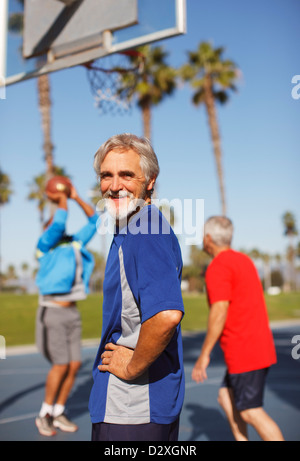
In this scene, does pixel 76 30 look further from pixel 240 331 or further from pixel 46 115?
pixel 46 115

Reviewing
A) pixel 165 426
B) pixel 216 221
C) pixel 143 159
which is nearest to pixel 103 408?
pixel 165 426

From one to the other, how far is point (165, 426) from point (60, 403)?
10.3 ft

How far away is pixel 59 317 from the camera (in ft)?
15.9

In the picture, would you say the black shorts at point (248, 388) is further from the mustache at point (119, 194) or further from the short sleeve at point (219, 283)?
the mustache at point (119, 194)

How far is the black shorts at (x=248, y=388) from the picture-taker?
3533mm

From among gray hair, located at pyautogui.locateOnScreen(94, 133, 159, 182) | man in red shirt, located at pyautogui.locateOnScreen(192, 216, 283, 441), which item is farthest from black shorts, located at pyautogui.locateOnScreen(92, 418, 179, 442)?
man in red shirt, located at pyautogui.locateOnScreen(192, 216, 283, 441)

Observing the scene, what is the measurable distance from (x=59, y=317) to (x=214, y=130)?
888 inches

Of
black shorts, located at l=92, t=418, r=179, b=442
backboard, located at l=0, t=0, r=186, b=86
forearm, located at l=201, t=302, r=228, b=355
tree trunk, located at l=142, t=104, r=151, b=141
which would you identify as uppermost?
tree trunk, located at l=142, t=104, r=151, b=141

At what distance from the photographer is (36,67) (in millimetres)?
4582

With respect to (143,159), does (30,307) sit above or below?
below

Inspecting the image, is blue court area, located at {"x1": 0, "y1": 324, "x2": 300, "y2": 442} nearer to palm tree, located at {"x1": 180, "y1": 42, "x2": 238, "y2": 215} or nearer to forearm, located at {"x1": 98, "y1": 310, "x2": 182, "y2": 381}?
forearm, located at {"x1": 98, "y1": 310, "x2": 182, "y2": 381}

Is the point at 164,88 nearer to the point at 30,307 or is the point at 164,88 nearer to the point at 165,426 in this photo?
the point at 30,307

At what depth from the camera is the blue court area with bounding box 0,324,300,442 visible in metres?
4.70

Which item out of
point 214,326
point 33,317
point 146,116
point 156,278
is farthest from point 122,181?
point 146,116
